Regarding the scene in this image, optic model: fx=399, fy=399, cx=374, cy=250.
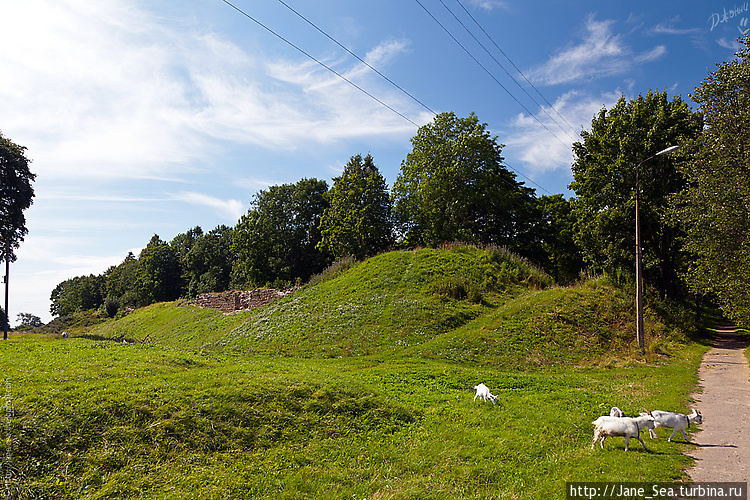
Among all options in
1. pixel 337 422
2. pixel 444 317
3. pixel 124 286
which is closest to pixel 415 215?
pixel 444 317

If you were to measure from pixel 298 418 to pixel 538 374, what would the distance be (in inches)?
472

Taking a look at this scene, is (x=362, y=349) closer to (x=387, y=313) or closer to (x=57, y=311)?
(x=387, y=313)

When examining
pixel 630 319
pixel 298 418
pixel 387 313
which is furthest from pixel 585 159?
pixel 298 418

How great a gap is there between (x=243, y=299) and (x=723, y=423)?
37.2 metres

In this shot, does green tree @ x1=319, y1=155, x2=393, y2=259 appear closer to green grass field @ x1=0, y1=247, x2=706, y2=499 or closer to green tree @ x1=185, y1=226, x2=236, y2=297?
green grass field @ x1=0, y1=247, x2=706, y2=499

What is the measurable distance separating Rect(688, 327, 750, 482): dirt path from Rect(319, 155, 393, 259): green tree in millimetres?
30530

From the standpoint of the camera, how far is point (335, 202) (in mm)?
46906

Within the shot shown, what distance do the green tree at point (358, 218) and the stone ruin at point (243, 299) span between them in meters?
9.04

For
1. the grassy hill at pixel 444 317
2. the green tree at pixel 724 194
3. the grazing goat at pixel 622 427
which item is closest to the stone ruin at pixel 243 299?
the grassy hill at pixel 444 317

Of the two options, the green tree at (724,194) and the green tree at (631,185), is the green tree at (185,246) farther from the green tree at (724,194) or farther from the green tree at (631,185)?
the green tree at (724,194)

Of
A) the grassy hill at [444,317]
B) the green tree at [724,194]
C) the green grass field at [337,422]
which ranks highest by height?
the green tree at [724,194]

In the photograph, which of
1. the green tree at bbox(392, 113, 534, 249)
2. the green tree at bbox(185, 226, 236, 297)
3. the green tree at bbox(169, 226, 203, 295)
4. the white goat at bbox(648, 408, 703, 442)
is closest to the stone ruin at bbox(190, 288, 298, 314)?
the green tree at bbox(392, 113, 534, 249)

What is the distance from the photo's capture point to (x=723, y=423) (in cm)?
988

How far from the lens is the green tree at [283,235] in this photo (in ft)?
168
